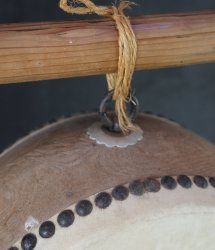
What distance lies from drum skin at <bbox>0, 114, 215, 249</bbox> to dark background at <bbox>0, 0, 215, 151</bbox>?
0.83 metres

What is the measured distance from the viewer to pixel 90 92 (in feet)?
6.97

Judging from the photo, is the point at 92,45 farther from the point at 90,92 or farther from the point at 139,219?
the point at 90,92

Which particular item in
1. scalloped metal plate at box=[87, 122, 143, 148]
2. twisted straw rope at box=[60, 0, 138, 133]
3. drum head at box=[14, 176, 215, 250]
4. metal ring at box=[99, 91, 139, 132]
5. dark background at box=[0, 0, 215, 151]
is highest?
twisted straw rope at box=[60, 0, 138, 133]

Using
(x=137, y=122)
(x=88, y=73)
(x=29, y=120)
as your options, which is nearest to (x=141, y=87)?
(x=29, y=120)

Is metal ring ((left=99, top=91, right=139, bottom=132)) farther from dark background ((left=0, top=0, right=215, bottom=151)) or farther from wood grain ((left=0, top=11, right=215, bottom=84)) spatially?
dark background ((left=0, top=0, right=215, bottom=151))

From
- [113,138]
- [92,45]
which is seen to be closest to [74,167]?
[113,138]

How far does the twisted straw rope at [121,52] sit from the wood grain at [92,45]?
0.01 metres

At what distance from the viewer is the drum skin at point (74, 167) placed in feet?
3.13

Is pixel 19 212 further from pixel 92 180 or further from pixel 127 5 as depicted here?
pixel 127 5

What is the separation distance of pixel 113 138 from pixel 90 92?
109 cm

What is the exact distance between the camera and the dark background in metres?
1.87

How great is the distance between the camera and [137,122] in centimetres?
112

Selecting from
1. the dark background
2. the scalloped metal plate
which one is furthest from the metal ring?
the dark background

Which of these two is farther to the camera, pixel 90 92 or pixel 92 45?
pixel 90 92
